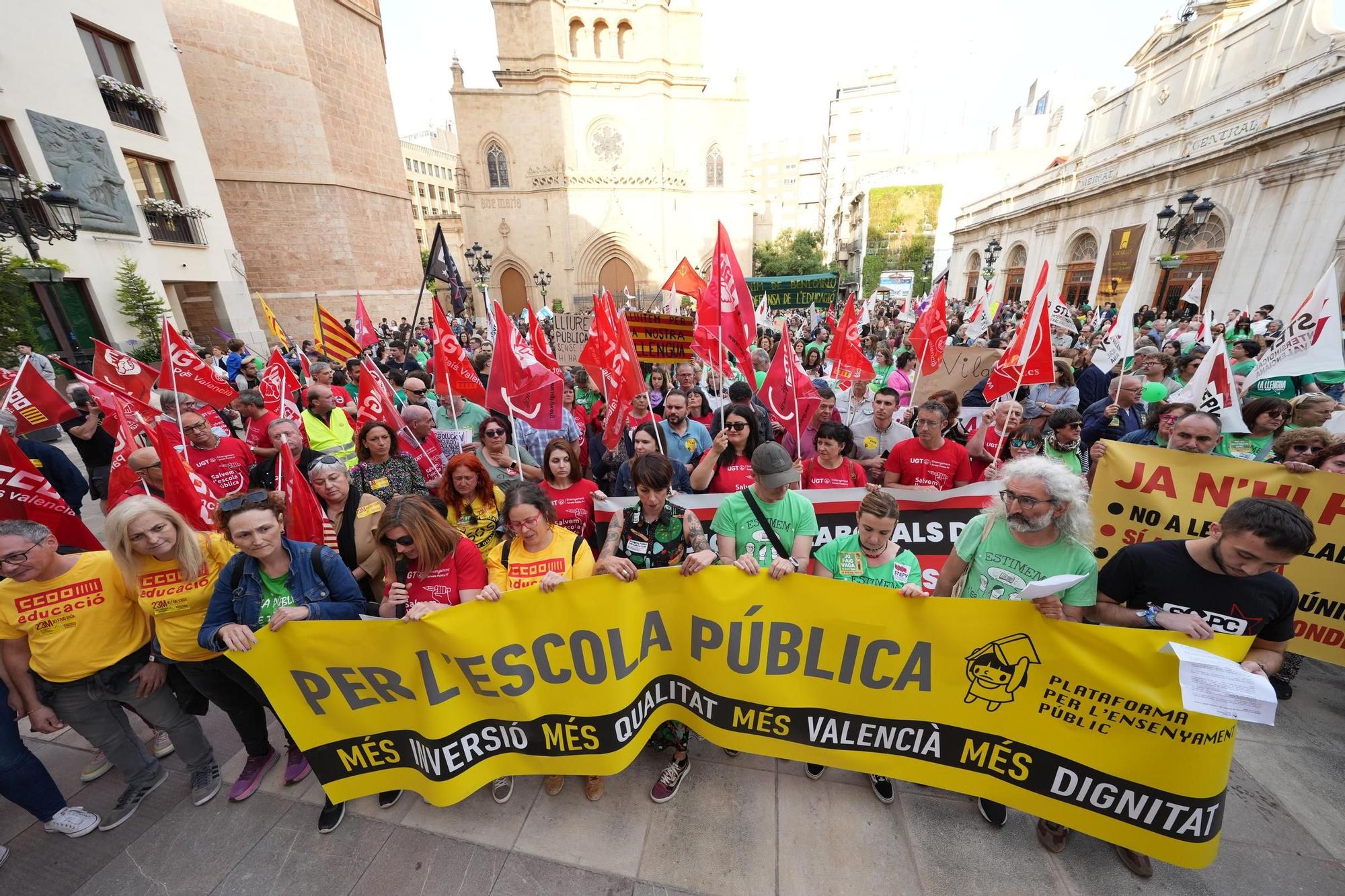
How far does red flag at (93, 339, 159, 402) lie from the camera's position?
227 inches

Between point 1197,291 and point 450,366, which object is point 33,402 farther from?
point 1197,291

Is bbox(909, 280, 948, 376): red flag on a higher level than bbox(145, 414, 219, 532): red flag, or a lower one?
higher

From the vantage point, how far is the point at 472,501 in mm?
3693

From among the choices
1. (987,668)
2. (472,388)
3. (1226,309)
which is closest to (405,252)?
(472,388)

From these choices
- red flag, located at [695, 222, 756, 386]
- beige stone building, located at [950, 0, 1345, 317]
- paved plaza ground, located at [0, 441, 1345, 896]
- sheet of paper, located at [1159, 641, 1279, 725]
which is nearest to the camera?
sheet of paper, located at [1159, 641, 1279, 725]

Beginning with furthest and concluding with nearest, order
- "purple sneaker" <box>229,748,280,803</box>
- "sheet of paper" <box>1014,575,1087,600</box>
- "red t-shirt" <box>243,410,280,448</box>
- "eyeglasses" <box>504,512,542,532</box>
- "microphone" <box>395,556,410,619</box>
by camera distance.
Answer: "red t-shirt" <box>243,410,280,448</box>, "purple sneaker" <box>229,748,280,803</box>, "microphone" <box>395,556,410,619</box>, "eyeglasses" <box>504,512,542,532</box>, "sheet of paper" <box>1014,575,1087,600</box>

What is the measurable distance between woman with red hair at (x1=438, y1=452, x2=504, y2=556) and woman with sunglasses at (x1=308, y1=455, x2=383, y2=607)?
50cm

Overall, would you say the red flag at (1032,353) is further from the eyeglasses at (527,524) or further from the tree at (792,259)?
the tree at (792,259)

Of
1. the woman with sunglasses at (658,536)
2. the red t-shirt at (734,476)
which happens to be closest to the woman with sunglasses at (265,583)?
the woman with sunglasses at (658,536)

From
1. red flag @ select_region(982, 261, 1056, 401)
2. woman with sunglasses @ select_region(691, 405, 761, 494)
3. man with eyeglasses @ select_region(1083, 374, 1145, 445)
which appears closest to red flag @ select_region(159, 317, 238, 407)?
woman with sunglasses @ select_region(691, 405, 761, 494)

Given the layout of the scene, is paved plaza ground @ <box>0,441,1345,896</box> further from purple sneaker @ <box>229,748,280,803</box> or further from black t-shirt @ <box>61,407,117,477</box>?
black t-shirt @ <box>61,407,117,477</box>

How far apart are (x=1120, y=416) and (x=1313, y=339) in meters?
1.76

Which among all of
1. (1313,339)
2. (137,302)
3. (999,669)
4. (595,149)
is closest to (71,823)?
(999,669)

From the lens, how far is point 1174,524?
3.49 meters
